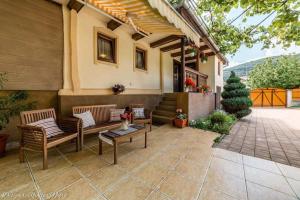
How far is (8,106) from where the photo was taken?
3393 millimetres

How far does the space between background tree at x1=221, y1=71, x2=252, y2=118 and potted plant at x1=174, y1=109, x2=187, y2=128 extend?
159 inches

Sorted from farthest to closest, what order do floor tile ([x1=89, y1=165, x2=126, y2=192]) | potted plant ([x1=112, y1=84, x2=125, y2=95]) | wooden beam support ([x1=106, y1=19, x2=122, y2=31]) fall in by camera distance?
potted plant ([x1=112, y1=84, x2=125, y2=95]) < wooden beam support ([x1=106, y1=19, x2=122, y2=31]) < floor tile ([x1=89, y1=165, x2=126, y2=192])

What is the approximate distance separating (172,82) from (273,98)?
13607 mm

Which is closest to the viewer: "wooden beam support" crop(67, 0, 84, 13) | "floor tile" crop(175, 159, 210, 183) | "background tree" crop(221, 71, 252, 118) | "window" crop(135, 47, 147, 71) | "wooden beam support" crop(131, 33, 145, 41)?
"floor tile" crop(175, 159, 210, 183)

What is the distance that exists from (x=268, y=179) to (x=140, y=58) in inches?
262

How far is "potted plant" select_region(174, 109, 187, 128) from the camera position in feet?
19.0

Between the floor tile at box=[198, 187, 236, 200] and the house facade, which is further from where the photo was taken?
the house facade

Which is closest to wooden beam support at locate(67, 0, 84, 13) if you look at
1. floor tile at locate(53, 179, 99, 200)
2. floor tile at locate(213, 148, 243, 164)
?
floor tile at locate(53, 179, 99, 200)

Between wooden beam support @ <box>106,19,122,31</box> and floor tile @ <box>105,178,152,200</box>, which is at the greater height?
wooden beam support @ <box>106,19,122,31</box>

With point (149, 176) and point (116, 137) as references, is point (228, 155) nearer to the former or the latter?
point (149, 176)

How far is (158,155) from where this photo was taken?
3.30 m

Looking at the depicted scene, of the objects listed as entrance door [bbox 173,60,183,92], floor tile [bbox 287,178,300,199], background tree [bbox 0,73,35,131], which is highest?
entrance door [bbox 173,60,183,92]

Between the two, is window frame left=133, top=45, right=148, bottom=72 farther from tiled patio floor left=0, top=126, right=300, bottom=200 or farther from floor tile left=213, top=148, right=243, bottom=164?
floor tile left=213, top=148, right=243, bottom=164

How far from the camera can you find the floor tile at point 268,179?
2.22 meters
